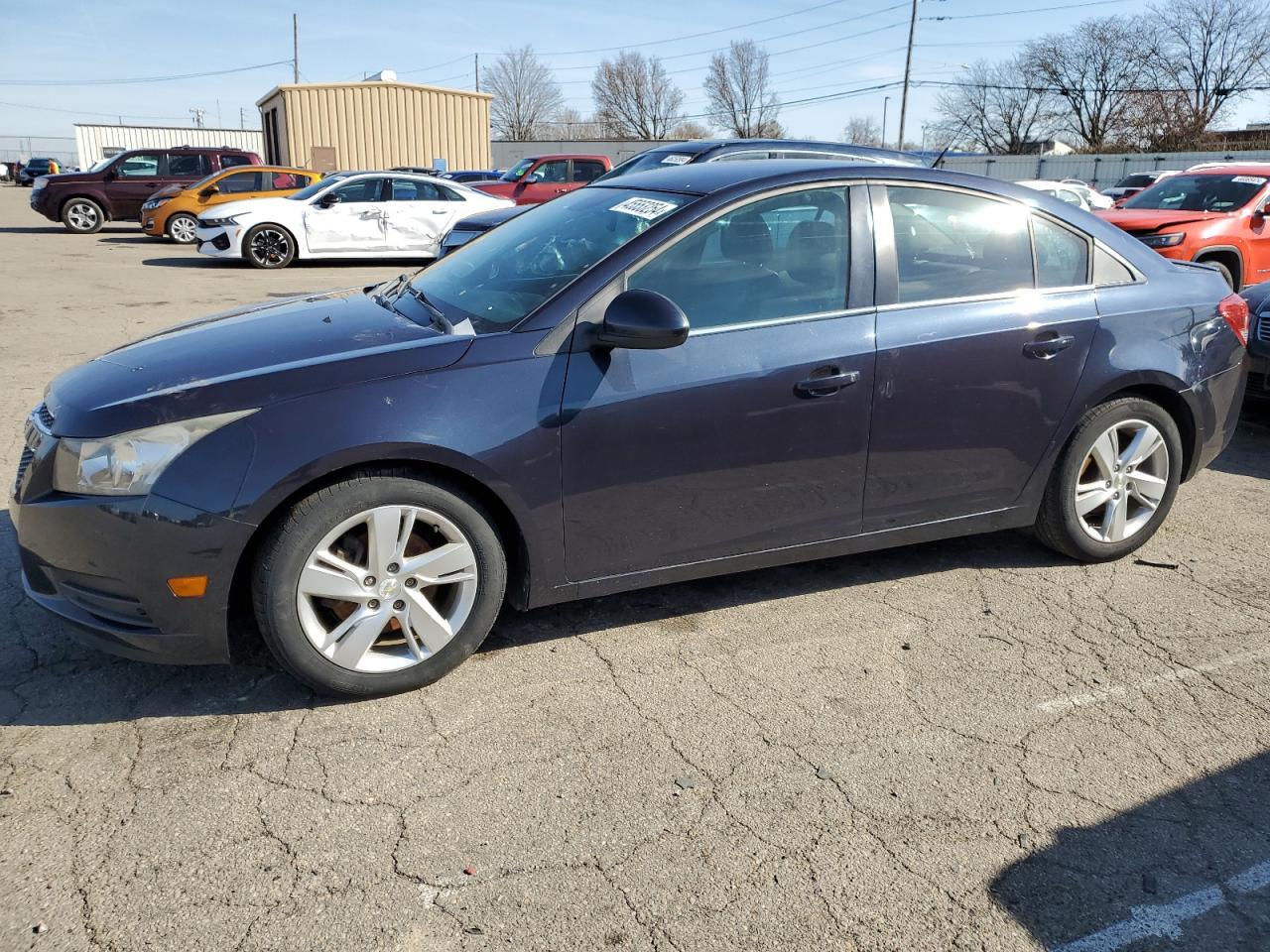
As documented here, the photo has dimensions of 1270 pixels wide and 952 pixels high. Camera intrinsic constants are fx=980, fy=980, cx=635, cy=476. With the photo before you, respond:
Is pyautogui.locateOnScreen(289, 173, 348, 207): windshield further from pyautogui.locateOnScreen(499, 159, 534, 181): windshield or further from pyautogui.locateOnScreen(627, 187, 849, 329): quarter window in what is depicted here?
pyautogui.locateOnScreen(627, 187, 849, 329): quarter window

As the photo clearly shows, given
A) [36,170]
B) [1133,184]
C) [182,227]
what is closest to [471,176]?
[182,227]

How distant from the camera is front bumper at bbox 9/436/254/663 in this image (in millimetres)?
2824

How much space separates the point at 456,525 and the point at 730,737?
1.08m

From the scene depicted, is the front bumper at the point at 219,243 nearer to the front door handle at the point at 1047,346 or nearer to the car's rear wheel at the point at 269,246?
the car's rear wheel at the point at 269,246

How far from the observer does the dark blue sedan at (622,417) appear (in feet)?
9.56

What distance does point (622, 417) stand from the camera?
323 centimetres

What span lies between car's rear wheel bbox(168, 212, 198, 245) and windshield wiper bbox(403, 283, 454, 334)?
57.1 ft

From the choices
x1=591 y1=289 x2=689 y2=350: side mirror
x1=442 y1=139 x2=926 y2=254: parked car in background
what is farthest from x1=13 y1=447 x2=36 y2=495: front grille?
x1=442 y1=139 x2=926 y2=254: parked car in background

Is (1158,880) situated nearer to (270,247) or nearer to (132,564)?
(132,564)

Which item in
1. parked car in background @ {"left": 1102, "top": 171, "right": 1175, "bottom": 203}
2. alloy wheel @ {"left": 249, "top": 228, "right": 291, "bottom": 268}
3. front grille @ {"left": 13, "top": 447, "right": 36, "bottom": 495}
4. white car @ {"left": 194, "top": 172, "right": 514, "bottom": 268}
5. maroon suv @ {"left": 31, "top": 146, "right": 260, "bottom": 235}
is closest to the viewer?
front grille @ {"left": 13, "top": 447, "right": 36, "bottom": 495}

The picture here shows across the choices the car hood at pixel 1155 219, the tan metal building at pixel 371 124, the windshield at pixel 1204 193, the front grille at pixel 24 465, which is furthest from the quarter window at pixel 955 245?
the tan metal building at pixel 371 124

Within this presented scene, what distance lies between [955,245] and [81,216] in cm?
2304

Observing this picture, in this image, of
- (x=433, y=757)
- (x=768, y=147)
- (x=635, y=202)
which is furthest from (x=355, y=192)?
(x=433, y=757)

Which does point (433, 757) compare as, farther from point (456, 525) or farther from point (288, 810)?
point (456, 525)
